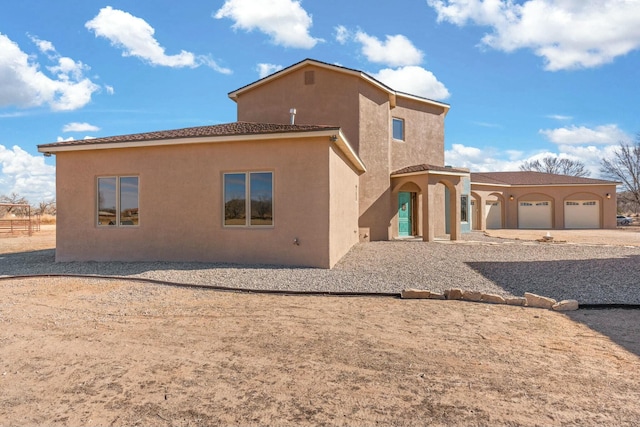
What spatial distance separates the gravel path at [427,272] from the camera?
761cm

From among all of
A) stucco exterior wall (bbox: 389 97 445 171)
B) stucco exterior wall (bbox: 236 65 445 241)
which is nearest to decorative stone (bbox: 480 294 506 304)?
stucco exterior wall (bbox: 236 65 445 241)

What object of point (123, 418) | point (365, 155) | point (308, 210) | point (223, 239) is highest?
point (365, 155)

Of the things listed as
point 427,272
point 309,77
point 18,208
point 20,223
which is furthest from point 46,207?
point 427,272

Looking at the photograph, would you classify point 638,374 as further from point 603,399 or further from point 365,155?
point 365,155

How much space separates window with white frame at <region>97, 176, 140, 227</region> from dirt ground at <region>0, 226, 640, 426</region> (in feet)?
16.1

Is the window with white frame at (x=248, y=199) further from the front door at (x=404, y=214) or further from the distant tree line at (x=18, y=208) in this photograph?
the distant tree line at (x=18, y=208)

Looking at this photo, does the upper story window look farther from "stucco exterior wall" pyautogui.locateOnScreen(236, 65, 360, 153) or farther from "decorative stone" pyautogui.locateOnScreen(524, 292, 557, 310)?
"decorative stone" pyautogui.locateOnScreen(524, 292, 557, 310)

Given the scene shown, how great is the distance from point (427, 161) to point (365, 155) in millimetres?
5454

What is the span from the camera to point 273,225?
10.1m

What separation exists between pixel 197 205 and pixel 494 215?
27.3 m

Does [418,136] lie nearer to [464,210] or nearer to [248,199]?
[464,210]

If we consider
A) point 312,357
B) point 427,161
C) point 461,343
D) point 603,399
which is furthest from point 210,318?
point 427,161

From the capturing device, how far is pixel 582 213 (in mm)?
30984

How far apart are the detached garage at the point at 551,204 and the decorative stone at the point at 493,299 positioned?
25559 millimetres
